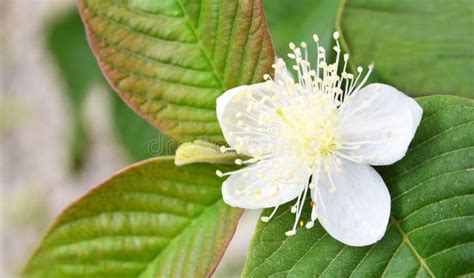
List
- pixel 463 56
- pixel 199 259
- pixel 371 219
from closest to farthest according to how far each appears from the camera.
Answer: pixel 371 219 < pixel 199 259 < pixel 463 56

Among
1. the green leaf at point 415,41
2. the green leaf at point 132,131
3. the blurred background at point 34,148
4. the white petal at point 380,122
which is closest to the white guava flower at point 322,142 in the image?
the white petal at point 380,122

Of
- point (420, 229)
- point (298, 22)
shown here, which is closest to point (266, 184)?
point (420, 229)

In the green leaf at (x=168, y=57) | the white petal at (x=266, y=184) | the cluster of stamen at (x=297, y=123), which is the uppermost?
the green leaf at (x=168, y=57)

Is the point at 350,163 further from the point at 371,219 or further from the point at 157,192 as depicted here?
the point at 157,192

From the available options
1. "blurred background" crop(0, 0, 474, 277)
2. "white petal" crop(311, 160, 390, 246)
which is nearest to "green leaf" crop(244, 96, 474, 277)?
"white petal" crop(311, 160, 390, 246)

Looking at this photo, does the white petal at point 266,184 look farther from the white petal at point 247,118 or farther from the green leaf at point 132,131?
the green leaf at point 132,131

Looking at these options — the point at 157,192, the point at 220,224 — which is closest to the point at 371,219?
the point at 220,224

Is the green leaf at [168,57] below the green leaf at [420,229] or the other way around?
the other way around
